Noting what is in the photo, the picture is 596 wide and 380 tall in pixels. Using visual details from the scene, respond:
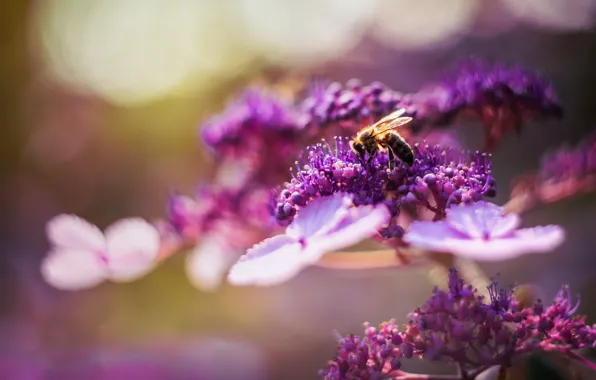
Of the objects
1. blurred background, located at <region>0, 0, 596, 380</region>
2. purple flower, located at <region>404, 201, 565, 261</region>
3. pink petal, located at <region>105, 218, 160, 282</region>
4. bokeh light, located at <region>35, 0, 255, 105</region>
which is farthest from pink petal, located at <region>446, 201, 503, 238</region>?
bokeh light, located at <region>35, 0, 255, 105</region>

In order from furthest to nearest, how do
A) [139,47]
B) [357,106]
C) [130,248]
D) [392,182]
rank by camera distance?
1. [139,47]
2. [130,248]
3. [357,106]
4. [392,182]

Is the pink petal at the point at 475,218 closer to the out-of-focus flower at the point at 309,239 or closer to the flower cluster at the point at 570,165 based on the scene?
the out-of-focus flower at the point at 309,239

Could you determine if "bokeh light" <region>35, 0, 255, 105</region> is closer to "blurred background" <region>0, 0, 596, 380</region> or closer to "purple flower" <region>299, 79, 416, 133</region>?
"blurred background" <region>0, 0, 596, 380</region>

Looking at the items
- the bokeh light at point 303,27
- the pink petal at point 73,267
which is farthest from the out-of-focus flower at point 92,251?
the bokeh light at point 303,27

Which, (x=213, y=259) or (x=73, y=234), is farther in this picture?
(x=213, y=259)

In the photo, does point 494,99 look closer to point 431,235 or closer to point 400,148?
point 400,148

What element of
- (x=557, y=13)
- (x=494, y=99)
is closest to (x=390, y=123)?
(x=494, y=99)

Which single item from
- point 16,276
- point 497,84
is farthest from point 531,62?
point 16,276

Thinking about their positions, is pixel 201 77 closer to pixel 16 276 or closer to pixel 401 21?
pixel 401 21
